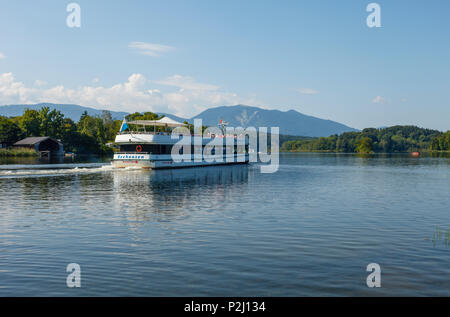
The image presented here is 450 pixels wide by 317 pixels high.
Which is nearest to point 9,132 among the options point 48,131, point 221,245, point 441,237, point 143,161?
point 48,131

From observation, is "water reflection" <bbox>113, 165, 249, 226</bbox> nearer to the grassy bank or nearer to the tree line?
the grassy bank

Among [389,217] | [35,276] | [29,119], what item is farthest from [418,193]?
[29,119]

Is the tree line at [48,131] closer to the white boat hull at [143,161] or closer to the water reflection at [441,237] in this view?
the white boat hull at [143,161]

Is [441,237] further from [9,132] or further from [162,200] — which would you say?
[9,132]

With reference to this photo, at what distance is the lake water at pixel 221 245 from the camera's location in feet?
37.3

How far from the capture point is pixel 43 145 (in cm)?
12406

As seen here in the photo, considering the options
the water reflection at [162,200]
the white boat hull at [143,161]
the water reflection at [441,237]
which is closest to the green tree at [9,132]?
the white boat hull at [143,161]

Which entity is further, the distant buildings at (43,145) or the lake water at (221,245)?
the distant buildings at (43,145)

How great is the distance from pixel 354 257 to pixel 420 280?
9.10 feet

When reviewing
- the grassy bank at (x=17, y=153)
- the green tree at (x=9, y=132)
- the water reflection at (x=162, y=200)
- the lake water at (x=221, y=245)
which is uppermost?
the green tree at (x=9, y=132)

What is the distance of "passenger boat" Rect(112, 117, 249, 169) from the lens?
57.5 meters

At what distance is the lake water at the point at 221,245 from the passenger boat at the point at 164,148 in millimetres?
26557

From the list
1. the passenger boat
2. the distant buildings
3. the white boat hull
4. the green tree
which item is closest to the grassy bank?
the distant buildings

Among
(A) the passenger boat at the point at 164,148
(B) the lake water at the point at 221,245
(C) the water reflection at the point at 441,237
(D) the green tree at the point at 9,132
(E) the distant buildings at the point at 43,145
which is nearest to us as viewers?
(B) the lake water at the point at 221,245
